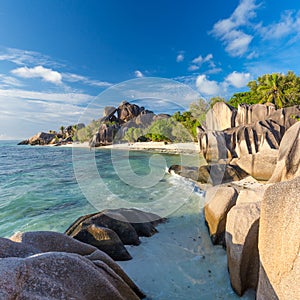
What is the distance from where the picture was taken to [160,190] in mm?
9891

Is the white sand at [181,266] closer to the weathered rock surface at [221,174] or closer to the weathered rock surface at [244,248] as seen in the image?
the weathered rock surface at [244,248]

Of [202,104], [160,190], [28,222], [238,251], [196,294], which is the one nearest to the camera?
[238,251]

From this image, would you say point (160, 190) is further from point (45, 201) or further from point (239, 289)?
point (239, 289)

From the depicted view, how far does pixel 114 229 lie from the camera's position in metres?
4.41

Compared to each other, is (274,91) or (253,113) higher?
(274,91)

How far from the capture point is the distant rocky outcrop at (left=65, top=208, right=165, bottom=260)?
142 inches

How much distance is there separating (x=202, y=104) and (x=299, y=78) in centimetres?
1248

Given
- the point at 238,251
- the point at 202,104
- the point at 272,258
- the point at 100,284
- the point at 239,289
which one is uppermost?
the point at 202,104

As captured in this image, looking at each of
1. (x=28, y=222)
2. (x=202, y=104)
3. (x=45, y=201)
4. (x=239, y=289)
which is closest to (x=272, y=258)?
(x=239, y=289)

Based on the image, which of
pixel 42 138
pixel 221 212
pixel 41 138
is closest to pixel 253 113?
pixel 221 212

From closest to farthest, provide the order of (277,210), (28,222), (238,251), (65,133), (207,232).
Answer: (277,210)
(238,251)
(207,232)
(28,222)
(65,133)

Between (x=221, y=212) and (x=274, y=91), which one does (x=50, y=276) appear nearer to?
(x=221, y=212)

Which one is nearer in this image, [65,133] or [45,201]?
[45,201]

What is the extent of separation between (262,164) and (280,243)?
379 inches
